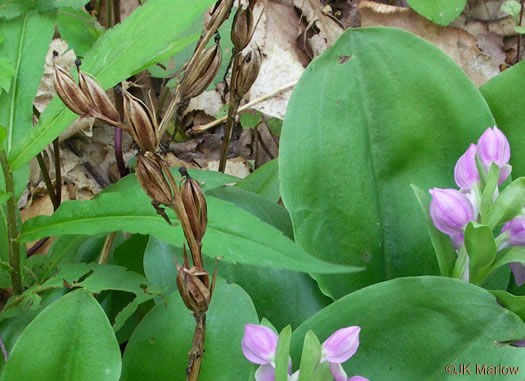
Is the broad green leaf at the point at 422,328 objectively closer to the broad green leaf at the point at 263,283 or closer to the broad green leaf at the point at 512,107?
the broad green leaf at the point at 263,283

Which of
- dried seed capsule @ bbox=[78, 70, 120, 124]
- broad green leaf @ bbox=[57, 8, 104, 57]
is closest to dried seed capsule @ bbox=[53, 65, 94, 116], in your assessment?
dried seed capsule @ bbox=[78, 70, 120, 124]

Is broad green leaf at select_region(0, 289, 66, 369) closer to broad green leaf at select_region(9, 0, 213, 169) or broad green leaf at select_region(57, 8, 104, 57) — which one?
broad green leaf at select_region(9, 0, 213, 169)

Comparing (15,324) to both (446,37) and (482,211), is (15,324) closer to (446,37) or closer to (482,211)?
(482,211)

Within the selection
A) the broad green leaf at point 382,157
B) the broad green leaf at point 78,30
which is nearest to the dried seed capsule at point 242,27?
the broad green leaf at point 382,157

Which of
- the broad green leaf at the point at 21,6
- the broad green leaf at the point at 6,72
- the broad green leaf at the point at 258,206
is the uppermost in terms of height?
the broad green leaf at the point at 21,6

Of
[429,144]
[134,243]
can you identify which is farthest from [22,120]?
[429,144]

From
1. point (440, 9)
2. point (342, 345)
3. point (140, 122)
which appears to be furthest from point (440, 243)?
point (440, 9)

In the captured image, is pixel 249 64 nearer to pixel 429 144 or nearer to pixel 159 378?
pixel 429 144
